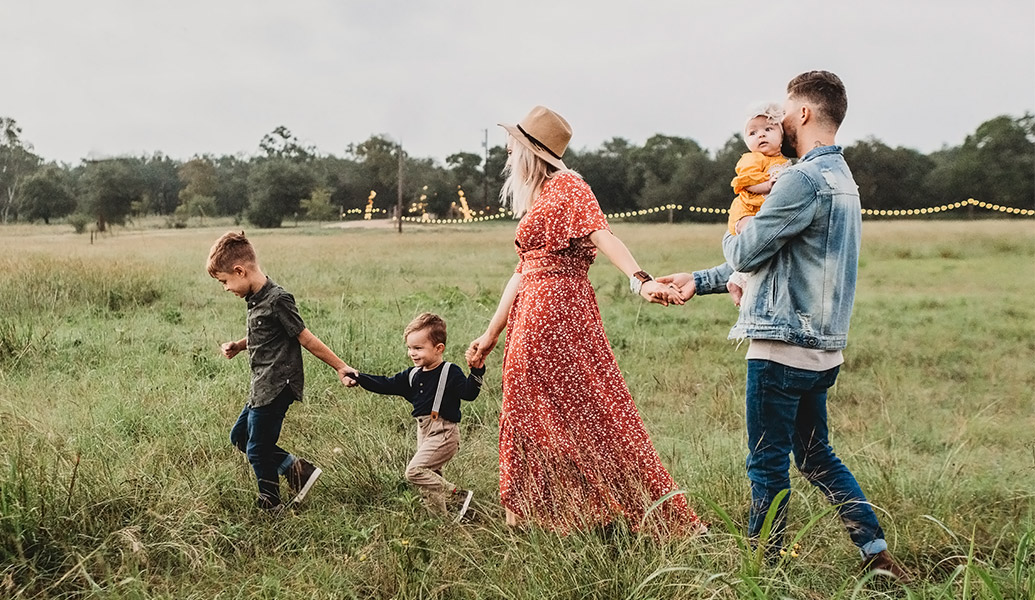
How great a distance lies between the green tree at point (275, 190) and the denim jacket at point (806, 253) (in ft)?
29.1

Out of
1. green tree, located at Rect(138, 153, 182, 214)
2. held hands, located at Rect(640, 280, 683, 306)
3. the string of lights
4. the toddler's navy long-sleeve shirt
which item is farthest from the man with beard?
the string of lights

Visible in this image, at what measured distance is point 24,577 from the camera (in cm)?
281

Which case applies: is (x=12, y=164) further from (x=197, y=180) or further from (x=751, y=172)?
(x=751, y=172)

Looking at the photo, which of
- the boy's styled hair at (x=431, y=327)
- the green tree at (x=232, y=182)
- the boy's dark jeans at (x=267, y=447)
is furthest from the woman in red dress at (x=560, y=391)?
the green tree at (x=232, y=182)

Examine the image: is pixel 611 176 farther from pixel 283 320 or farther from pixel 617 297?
pixel 283 320

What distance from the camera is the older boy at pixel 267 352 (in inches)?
134

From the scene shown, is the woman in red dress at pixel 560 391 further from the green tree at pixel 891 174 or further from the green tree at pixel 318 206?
the green tree at pixel 891 174

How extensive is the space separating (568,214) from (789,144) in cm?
87

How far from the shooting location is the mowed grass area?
2779 millimetres

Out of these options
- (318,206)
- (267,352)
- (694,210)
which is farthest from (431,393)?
(694,210)

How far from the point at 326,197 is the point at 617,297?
166 inches

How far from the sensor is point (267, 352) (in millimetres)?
3488

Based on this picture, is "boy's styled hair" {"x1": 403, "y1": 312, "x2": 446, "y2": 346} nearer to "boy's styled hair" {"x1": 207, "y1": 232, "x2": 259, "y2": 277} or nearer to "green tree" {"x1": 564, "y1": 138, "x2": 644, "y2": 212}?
"boy's styled hair" {"x1": 207, "y1": 232, "x2": 259, "y2": 277}

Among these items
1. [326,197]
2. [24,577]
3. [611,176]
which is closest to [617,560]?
[24,577]
